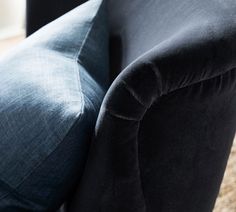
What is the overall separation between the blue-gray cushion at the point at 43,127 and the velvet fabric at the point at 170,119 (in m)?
0.03

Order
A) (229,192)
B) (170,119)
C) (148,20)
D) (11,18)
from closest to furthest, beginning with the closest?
(170,119) < (148,20) < (229,192) < (11,18)

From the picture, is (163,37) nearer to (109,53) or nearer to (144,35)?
(144,35)

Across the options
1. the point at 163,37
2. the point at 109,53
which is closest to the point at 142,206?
the point at 163,37

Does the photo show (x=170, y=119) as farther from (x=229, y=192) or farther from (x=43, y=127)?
(x=229, y=192)

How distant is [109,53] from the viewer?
2.89 feet

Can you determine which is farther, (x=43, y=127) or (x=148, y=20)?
(x=148, y=20)

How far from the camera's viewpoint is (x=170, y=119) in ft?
1.86

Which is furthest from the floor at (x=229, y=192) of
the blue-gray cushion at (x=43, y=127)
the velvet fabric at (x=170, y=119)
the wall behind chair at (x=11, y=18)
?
the blue-gray cushion at (x=43, y=127)

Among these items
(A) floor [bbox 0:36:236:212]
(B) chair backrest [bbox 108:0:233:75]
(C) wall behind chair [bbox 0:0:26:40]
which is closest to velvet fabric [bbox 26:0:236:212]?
(B) chair backrest [bbox 108:0:233:75]

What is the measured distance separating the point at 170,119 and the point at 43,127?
0.19m

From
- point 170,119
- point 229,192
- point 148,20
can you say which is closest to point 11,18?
point 148,20

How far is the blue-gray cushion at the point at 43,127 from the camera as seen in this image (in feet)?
1.94

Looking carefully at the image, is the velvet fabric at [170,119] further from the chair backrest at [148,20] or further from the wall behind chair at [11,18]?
the wall behind chair at [11,18]

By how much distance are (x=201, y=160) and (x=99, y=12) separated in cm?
39
